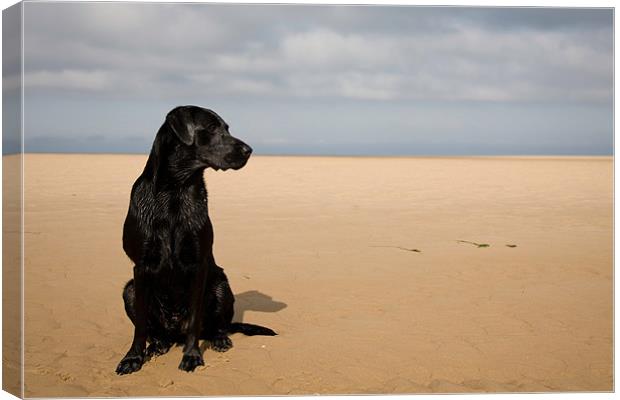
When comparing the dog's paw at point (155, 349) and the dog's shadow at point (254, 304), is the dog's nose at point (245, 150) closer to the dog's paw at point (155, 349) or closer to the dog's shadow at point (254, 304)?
the dog's paw at point (155, 349)

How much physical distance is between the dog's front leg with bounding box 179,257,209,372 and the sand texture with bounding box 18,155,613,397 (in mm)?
87

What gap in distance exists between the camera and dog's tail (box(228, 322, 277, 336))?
17.3 feet

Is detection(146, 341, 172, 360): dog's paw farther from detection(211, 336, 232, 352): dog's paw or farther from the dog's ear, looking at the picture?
the dog's ear

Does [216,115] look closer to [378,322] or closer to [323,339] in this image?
[323,339]

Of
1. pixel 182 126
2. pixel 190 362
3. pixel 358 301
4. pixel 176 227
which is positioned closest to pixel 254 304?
pixel 358 301

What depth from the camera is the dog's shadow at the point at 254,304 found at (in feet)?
20.4

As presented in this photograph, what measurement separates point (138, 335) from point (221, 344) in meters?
0.63

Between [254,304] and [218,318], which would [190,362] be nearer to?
[218,318]

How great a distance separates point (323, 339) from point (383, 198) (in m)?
11.7

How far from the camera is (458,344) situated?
529 cm

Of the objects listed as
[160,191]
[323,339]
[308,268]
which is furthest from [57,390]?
[308,268]

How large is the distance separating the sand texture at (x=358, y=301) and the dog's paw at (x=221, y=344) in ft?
0.24

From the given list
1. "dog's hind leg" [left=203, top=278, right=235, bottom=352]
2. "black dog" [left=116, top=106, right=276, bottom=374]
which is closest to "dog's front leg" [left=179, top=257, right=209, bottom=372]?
"black dog" [left=116, top=106, right=276, bottom=374]

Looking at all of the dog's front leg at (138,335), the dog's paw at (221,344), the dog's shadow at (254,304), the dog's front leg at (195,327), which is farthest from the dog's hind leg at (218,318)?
the dog's shadow at (254,304)
